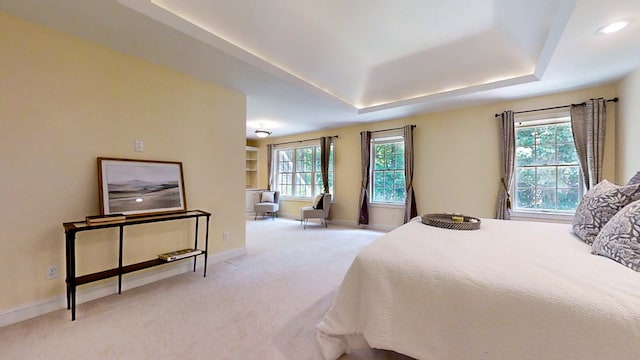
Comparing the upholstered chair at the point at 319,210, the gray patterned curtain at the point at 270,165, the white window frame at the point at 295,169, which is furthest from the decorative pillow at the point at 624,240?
the gray patterned curtain at the point at 270,165

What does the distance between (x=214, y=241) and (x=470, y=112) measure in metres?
4.85

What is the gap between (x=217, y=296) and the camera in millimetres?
2510

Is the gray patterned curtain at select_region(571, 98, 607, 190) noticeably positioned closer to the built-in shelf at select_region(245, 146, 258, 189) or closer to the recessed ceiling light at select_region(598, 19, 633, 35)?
the recessed ceiling light at select_region(598, 19, 633, 35)

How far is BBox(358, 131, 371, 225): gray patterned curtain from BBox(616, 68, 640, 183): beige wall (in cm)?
384

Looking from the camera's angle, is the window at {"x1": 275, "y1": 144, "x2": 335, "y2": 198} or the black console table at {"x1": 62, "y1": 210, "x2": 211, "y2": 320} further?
the window at {"x1": 275, "y1": 144, "x2": 335, "y2": 198}

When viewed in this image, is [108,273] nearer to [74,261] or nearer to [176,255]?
[74,261]

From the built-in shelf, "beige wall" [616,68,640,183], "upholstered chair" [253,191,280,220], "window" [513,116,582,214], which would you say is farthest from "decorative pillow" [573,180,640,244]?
the built-in shelf

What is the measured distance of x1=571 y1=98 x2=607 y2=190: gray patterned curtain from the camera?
3.59 metres

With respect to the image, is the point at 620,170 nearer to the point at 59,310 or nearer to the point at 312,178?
the point at 312,178

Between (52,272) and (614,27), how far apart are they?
5.46m

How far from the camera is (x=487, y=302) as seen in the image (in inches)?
43.9

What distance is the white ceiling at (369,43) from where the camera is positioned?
2.27 meters

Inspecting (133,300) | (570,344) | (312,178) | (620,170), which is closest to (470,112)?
(620,170)

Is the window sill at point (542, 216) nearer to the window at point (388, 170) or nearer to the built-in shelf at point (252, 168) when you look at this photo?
the window at point (388, 170)
